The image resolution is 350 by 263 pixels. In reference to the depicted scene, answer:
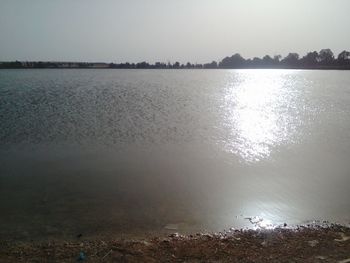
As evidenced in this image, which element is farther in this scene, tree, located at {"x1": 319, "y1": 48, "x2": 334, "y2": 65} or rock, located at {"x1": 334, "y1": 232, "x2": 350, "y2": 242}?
tree, located at {"x1": 319, "y1": 48, "x2": 334, "y2": 65}

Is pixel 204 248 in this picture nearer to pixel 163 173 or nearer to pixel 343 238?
pixel 343 238

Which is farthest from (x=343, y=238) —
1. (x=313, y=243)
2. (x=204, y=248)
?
(x=204, y=248)

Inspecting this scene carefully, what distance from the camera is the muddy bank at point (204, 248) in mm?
7684

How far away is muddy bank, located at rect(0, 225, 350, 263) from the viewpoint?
7.68m

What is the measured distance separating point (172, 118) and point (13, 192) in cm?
→ 1604

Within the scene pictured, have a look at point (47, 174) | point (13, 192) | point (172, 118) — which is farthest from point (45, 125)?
point (13, 192)

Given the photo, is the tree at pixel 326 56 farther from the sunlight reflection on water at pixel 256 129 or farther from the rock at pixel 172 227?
the rock at pixel 172 227

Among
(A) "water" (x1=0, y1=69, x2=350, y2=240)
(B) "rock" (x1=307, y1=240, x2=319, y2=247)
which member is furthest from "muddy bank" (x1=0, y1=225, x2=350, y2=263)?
(A) "water" (x1=0, y1=69, x2=350, y2=240)

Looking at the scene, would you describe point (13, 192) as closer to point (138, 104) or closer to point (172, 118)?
point (172, 118)

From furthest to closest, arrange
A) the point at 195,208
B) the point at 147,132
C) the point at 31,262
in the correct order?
the point at 147,132
the point at 195,208
the point at 31,262

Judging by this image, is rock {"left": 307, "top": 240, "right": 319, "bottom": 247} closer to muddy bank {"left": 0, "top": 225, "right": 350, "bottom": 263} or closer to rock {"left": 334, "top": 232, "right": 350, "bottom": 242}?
muddy bank {"left": 0, "top": 225, "right": 350, "bottom": 263}

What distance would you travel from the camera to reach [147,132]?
2195 cm

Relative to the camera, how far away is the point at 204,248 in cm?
823

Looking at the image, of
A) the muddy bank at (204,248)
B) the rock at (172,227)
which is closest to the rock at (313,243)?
the muddy bank at (204,248)
